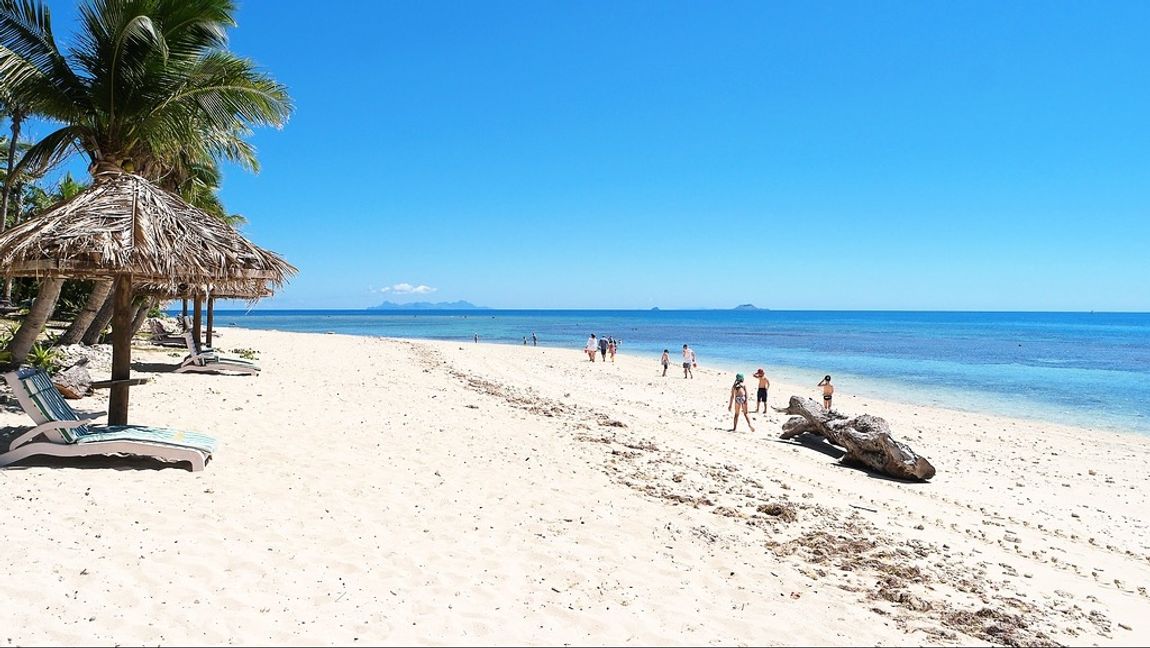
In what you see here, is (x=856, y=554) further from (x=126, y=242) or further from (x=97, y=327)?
(x=97, y=327)

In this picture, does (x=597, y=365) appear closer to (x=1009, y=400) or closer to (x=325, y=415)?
(x=1009, y=400)

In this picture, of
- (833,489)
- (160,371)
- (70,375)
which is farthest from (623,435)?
(160,371)

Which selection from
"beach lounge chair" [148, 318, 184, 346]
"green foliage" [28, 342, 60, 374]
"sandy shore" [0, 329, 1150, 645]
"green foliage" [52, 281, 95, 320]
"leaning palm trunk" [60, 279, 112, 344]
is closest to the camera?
"sandy shore" [0, 329, 1150, 645]

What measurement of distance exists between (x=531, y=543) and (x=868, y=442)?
20.9ft

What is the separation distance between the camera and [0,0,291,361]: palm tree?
31.0 feet

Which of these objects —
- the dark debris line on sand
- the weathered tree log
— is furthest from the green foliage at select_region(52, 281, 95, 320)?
the dark debris line on sand

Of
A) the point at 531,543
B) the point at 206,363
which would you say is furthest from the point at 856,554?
the point at 206,363

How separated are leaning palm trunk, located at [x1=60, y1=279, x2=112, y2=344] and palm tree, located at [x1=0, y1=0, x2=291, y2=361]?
8.44 ft

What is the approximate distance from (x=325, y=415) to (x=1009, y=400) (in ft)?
69.0

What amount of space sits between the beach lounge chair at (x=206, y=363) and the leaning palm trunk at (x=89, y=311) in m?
1.73

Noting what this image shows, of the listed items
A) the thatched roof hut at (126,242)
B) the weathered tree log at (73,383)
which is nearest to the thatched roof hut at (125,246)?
the thatched roof hut at (126,242)

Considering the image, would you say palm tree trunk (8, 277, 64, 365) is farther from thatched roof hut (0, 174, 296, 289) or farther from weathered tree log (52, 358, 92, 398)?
thatched roof hut (0, 174, 296, 289)

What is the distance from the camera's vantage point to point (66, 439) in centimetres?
595

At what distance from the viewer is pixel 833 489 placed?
7664 mm
